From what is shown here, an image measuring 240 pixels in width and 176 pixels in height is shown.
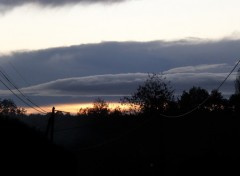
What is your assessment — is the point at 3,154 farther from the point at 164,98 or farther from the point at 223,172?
the point at 164,98

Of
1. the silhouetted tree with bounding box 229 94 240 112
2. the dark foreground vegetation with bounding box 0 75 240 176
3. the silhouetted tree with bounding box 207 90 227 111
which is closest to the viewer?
the dark foreground vegetation with bounding box 0 75 240 176

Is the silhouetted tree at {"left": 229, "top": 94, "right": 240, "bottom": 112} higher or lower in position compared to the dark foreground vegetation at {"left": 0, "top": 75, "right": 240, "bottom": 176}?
higher

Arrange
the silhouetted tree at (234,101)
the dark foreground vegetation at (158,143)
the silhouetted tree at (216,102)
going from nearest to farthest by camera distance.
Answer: the dark foreground vegetation at (158,143)
the silhouetted tree at (234,101)
the silhouetted tree at (216,102)

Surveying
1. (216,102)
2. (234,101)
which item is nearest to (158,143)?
(234,101)

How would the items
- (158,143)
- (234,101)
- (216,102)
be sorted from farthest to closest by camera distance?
(216,102)
(234,101)
(158,143)

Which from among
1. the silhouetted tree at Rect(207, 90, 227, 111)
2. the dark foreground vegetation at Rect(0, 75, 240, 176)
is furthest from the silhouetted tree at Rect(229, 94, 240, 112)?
the dark foreground vegetation at Rect(0, 75, 240, 176)

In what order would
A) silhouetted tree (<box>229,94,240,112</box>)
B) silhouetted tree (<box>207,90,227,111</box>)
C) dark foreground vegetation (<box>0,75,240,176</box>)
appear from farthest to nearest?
1. silhouetted tree (<box>207,90,227,111</box>)
2. silhouetted tree (<box>229,94,240,112</box>)
3. dark foreground vegetation (<box>0,75,240,176</box>)

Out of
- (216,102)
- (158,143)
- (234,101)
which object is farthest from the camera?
(216,102)

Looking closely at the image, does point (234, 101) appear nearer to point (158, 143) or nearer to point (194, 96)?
point (194, 96)

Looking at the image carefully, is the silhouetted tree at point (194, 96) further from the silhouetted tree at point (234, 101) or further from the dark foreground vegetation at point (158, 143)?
the dark foreground vegetation at point (158, 143)

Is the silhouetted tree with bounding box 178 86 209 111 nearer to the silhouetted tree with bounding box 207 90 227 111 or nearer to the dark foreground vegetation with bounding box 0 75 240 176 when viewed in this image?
the silhouetted tree with bounding box 207 90 227 111

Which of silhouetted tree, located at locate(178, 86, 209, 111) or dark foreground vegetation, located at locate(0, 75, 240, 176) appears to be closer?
dark foreground vegetation, located at locate(0, 75, 240, 176)

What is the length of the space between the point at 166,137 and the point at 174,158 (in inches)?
200

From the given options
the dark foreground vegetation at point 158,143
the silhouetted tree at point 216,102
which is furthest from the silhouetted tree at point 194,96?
the dark foreground vegetation at point 158,143
